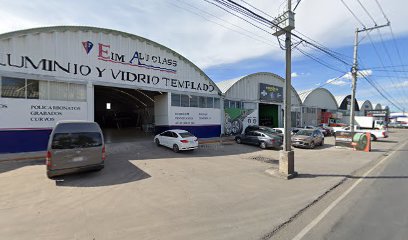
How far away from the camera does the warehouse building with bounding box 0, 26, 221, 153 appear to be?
12320mm

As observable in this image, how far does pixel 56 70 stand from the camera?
44.6 feet

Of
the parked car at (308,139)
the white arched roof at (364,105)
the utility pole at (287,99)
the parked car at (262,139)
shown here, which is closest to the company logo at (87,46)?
the utility pole at (287,99)

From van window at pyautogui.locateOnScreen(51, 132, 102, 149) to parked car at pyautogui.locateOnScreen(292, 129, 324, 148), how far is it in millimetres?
15928

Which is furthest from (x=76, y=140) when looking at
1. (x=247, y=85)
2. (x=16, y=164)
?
(x=247, y=85)

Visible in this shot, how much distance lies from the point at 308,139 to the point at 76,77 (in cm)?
1800

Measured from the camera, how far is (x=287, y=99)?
10078 millimetres

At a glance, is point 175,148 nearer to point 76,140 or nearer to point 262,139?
point 76,140

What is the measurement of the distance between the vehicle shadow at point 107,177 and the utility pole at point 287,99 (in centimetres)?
562

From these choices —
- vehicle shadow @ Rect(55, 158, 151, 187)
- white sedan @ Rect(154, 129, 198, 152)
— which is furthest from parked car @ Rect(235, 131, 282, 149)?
vehicle shadow @ Rect(55, 158, 151, 187)

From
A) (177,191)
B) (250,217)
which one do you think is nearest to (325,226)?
(250,217)

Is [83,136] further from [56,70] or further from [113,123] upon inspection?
[113,123]

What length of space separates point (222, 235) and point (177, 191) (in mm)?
3152

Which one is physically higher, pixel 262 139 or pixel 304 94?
pixel 304 94

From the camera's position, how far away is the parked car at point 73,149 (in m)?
7.97
